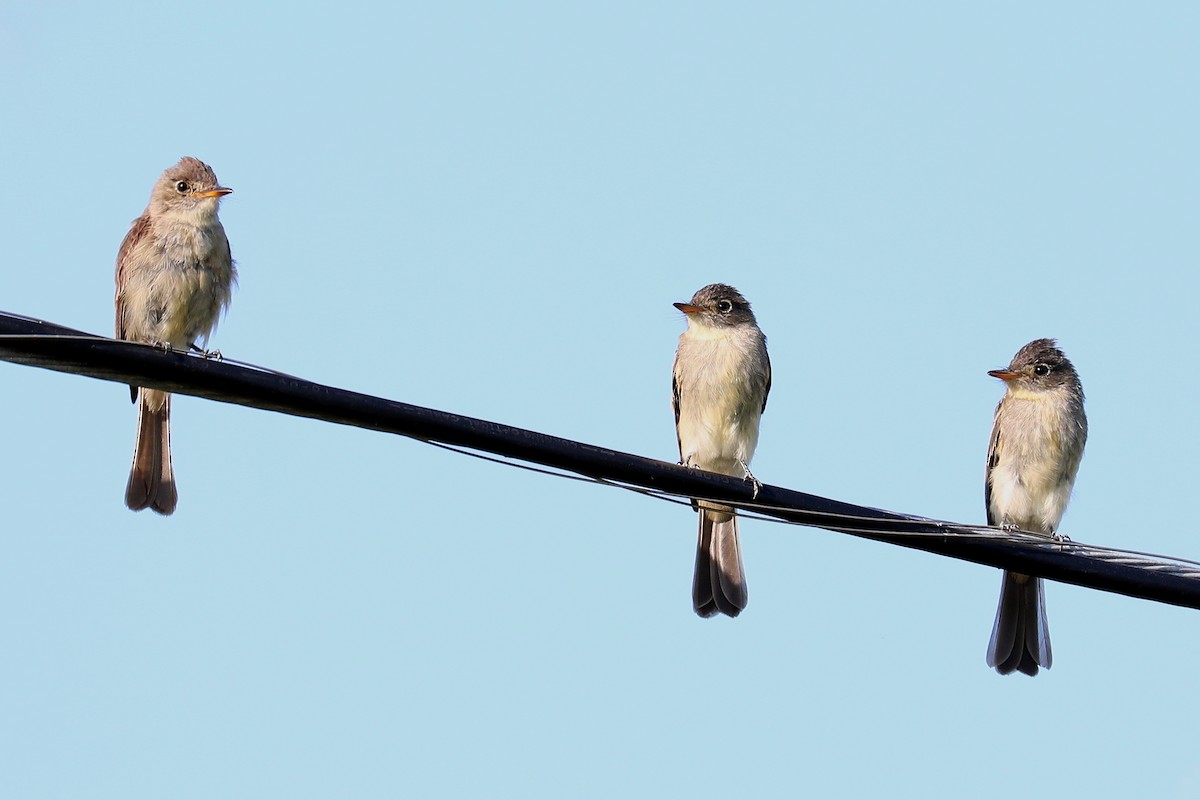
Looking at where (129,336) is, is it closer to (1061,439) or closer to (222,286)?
(222,286)

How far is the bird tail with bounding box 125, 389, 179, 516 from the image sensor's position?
9211 millimetres

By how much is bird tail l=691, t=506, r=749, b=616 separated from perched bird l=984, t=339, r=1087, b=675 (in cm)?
A: 170

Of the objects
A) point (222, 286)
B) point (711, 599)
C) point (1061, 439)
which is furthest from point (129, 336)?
point (1061, 439)

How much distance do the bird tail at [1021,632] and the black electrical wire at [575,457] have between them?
3486 mm

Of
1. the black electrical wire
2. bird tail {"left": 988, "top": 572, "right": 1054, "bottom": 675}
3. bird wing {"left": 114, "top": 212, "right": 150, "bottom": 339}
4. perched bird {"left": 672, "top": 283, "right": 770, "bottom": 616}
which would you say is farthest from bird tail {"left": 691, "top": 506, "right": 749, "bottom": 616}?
bird wing {"left": 114, "top": 212, "right": 150, "bottom": 339}

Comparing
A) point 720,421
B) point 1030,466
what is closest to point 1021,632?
point 1030,466

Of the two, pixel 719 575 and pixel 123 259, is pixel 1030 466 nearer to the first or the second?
pixel 719 575

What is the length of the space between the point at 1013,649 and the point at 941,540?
3.76m

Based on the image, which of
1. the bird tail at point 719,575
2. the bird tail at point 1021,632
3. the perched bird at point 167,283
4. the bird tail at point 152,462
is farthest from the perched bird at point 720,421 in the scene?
the bird tail at point 152,462

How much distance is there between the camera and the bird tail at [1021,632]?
9625mm

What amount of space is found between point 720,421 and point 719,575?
1.05 m

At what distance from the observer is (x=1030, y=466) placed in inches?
410

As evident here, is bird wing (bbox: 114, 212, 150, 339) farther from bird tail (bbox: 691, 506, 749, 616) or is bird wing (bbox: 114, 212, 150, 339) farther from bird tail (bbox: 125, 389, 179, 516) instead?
bird tail (bbox: 691, 506, 749, 616)

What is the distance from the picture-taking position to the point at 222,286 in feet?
31.2
